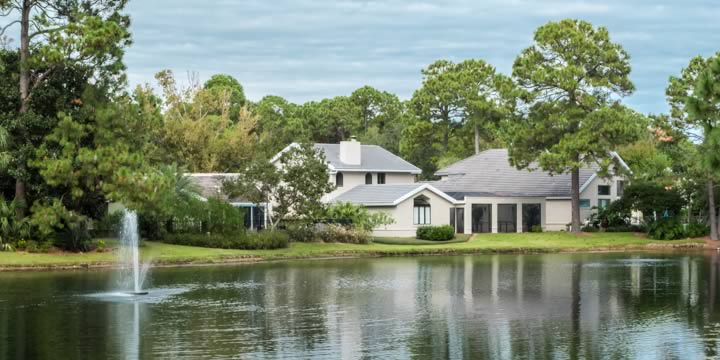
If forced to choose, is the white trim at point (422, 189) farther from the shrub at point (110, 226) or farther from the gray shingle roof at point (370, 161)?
the shrub at point (110, 226)

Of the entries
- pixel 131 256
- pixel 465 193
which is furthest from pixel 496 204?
pixel 131 256

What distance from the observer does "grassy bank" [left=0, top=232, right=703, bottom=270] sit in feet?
166

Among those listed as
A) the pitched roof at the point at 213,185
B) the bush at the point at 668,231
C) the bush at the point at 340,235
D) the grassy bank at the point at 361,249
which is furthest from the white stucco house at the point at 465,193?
the pitched roof at the point at 213,185

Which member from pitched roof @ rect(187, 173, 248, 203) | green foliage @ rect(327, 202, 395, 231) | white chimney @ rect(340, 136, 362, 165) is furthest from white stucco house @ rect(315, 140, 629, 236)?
pitched roof @ rect(187, 173, 248, 203)

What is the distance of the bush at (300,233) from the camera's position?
63.7 meters

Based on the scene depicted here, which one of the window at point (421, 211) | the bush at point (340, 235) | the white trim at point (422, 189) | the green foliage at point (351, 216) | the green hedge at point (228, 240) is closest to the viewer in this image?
the green hedge at point (228, 240)

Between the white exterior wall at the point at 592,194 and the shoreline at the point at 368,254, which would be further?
the white exterior wall at the point at 592,194

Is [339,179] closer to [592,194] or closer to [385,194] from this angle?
[385,194]

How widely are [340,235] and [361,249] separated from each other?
3031 millimetres

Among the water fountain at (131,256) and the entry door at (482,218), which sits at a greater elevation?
the entry door at (482,218)

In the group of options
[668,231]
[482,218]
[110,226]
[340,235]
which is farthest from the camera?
[482,218]

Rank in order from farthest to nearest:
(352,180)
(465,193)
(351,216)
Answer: (352,180) → (465,193) → (351,216)

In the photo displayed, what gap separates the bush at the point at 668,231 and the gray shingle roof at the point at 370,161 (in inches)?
801

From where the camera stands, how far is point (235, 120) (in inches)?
4808
